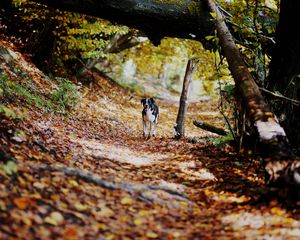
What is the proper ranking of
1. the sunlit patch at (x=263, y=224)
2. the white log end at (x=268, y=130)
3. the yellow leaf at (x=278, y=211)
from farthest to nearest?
the white log end at (x=268, y=130), the yellow leaf at (x=278, y=211), the sunlit patch at (x=263, y=224)

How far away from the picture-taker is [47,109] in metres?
9.16

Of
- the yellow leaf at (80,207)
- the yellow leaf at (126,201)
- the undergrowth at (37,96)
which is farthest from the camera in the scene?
the undergrowth at (37,96)

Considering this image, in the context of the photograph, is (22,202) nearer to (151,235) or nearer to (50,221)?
(50,221)

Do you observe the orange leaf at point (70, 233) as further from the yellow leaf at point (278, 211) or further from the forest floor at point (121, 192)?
the yellow leaf at point (278, 211)

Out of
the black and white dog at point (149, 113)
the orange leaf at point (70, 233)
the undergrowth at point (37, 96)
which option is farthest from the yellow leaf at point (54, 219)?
the black and white dog at point (149, 113)

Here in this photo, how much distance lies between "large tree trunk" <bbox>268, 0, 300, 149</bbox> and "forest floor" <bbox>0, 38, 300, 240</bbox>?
1028mm

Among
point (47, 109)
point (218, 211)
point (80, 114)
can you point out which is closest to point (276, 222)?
point (218, 211)

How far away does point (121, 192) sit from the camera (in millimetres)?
4602

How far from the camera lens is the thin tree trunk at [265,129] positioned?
442 centimetres

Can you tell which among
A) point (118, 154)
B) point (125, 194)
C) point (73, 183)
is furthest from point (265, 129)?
point (118, 154)

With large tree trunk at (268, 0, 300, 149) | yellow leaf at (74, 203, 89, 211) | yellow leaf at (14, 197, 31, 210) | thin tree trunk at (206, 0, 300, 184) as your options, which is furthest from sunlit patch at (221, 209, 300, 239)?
large tree trunk at (268, 0, 300, 149)

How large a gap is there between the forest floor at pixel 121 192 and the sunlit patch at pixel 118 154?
26 millimetres

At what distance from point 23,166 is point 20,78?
20.7ft

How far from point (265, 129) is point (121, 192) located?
2.14 metres
